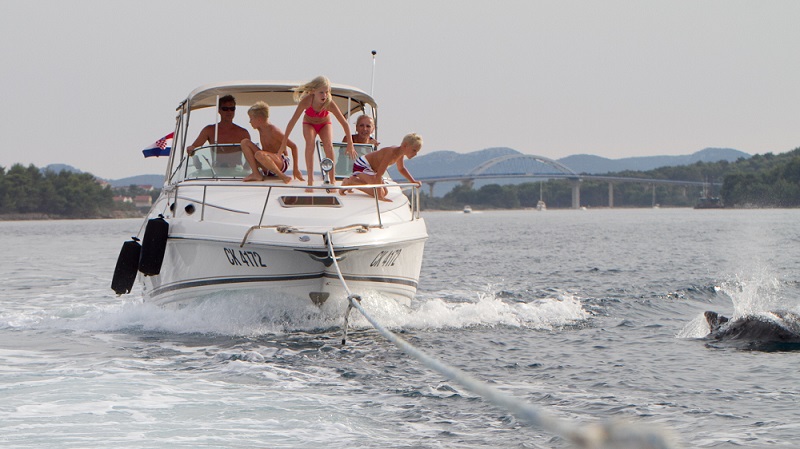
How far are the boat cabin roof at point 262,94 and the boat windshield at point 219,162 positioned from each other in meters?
0.92

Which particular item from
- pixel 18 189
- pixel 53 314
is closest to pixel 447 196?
pixel 18 189

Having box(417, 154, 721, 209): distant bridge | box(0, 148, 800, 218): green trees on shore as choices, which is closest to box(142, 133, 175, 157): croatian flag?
box(417, 154, 721, 209): distant bridge

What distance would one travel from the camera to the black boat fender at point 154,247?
394 inches

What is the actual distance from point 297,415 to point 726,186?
444ft

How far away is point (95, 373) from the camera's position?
8188mm

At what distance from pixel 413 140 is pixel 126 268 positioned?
3891 mm

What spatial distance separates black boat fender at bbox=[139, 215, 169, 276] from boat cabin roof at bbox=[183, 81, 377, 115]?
253 cm

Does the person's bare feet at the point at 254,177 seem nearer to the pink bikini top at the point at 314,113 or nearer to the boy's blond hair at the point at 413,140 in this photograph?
the pink bikini top at the point at 314,113

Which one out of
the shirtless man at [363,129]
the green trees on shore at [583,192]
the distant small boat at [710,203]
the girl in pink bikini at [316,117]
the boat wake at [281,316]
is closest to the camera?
the boat wake at [281,316]

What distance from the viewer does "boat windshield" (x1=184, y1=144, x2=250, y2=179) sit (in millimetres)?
11344

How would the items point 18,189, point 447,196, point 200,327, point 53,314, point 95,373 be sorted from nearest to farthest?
1. point 95,373
2. point 200,327
3. point 53,314
4. point 18,189
5. point 447,196

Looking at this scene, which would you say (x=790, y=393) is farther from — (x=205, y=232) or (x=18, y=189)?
(x=18, y=189)

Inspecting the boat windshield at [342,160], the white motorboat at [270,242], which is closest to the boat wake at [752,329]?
the white motorboat at [270,242]

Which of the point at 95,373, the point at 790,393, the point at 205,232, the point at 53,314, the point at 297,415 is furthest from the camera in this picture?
the point at 53,314
